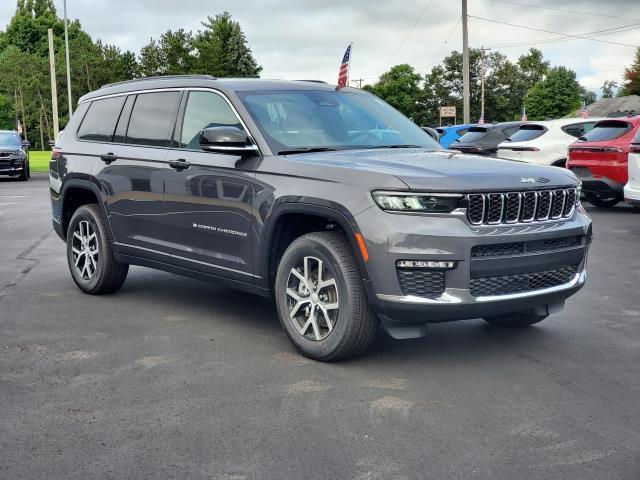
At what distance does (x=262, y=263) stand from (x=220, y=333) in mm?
803

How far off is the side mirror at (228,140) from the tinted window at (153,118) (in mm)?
1031

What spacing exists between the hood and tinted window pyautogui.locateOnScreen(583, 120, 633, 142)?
1020 cm

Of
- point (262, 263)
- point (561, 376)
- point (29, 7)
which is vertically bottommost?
point (561, 376)

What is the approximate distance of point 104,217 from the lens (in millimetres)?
7734

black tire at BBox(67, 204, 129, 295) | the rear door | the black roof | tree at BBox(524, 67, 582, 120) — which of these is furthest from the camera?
tree at BBox(524, 67, 582, 120)

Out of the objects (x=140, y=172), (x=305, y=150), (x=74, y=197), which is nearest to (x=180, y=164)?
(x=140, y=172)

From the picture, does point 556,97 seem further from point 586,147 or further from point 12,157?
point 586,147

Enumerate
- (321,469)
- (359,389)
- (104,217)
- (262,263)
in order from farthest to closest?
(104,217), (262,263), (359,389), (321,469)

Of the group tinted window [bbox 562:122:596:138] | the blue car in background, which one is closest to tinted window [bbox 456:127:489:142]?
tinted window [bbox 562:122:596:138]

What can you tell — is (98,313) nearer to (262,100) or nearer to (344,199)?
(262,100)

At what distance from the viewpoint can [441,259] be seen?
502cm

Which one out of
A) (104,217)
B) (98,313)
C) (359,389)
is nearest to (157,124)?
(104,217)

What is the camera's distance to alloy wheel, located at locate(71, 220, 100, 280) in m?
7.94

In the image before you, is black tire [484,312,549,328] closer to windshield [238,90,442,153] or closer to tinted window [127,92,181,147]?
windshield [238,90,442,153]
